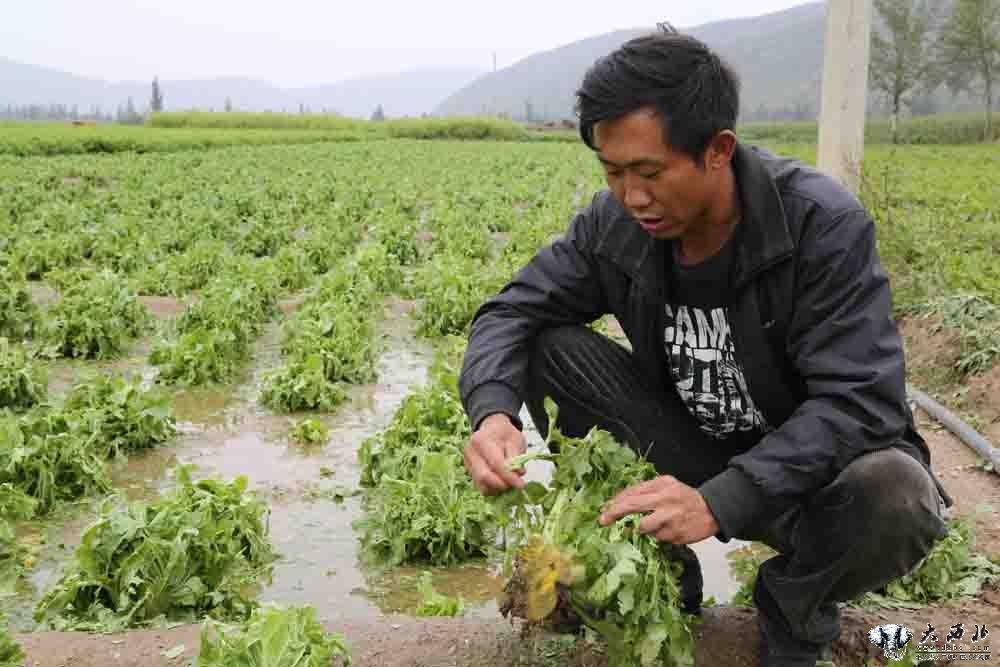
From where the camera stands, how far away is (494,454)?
290 centimetres

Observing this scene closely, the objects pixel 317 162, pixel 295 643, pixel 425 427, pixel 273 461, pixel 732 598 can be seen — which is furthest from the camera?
pixel 317 162

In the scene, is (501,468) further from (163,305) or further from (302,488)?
(163,305)

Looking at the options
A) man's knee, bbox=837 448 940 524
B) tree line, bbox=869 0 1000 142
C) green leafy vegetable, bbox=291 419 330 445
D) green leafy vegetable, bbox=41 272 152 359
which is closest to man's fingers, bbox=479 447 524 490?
man's knee, bbox=837 448 940 524

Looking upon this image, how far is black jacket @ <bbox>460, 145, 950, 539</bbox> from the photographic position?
268 centimetres

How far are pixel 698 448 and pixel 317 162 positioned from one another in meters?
28.7

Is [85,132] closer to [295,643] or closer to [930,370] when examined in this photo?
[930,370]

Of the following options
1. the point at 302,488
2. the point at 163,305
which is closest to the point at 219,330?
the point at 163,305

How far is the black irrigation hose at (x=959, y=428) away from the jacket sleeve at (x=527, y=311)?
8.45 feet

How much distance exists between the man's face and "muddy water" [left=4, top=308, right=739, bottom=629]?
5.53 ft

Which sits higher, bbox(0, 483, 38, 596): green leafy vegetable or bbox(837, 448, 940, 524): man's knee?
bbox(837, 448, 940, 524): man's knee

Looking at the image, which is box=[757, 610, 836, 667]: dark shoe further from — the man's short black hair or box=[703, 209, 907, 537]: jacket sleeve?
the man's short black hair

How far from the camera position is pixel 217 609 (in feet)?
11.9

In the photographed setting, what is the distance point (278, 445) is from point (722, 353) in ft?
11.1

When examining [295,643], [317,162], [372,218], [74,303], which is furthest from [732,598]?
[317,162]
